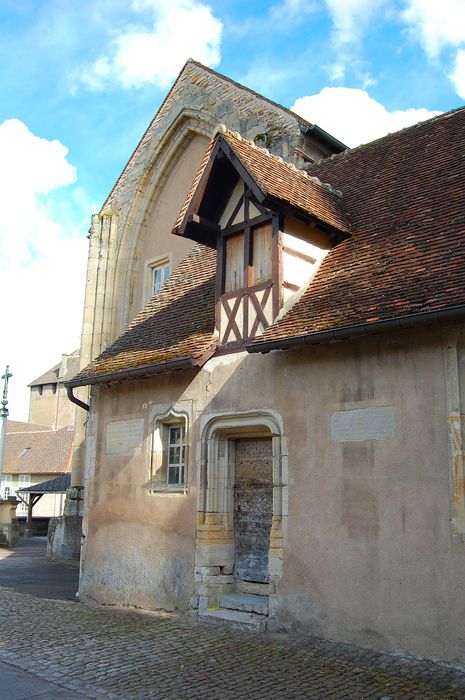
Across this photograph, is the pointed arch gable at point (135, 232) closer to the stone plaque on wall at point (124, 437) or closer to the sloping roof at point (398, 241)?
the sloping roof at point (398, 241)

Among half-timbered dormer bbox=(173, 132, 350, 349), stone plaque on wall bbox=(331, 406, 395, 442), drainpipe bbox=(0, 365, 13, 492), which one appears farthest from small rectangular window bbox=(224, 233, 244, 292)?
drainpipe bbox=(0, 365, 13, 492)

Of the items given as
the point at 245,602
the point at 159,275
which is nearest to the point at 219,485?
the point at 245,602

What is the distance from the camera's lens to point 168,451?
9664mm

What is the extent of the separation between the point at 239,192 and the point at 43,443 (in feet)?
134

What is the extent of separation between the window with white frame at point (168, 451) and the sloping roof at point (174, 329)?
0.93 m

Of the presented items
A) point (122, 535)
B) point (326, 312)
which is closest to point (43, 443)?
point (122, 535)

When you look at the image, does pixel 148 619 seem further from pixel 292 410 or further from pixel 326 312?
pixel 326 312

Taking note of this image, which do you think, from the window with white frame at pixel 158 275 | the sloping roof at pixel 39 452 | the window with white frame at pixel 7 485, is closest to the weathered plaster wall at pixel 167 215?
the window with white frame at pixel 158 275

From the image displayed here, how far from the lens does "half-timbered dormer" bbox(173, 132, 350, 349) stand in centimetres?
850

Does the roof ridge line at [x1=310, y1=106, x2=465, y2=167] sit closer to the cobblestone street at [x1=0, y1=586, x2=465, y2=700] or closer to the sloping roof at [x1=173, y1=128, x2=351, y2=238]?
the sloping roof at [x1=173, y1=128, x2=351, y2=238]

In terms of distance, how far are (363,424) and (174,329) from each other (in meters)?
3.93

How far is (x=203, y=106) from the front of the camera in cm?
1512

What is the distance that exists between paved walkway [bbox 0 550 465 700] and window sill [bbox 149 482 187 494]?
1.67 metres

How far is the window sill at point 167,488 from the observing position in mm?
8984
